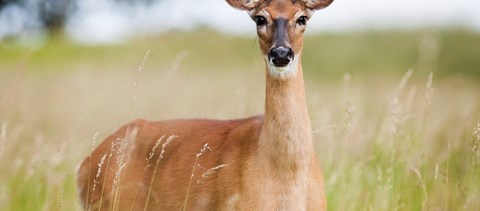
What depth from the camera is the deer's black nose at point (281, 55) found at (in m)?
4.63

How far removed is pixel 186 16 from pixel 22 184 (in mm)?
20768

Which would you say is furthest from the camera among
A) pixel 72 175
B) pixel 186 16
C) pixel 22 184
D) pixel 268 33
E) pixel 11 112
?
pixel 186 16

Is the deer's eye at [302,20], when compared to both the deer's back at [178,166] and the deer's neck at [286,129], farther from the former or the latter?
the deer's back at [178,166]

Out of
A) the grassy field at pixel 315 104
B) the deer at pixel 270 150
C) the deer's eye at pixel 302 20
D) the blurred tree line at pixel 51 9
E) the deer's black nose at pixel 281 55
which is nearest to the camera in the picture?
the deer's black nose at pixel 281 55

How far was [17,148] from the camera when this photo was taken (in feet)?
28.0

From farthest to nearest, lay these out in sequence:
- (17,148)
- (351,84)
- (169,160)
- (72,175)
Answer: (351,84)
(17,148)
(72,175)
(169,160)

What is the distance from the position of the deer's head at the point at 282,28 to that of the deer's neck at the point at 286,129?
0.09 metres

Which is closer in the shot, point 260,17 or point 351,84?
point 260,17

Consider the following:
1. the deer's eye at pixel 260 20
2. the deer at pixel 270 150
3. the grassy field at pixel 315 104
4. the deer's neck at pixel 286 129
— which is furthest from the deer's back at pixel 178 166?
the deer's eye at pixel 260 20

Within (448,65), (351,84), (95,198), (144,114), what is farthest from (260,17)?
(448,65)

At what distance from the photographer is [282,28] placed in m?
4.83

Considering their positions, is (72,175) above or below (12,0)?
below

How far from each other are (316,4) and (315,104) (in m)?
3.25

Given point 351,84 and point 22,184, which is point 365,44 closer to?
point 351,84
